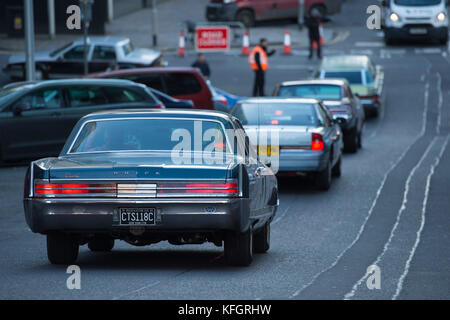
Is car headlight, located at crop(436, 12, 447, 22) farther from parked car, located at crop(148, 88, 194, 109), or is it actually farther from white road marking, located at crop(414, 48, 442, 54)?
parked car, located at crop(148, 88, 194, 109)

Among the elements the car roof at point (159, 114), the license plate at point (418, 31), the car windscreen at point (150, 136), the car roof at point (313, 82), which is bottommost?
the license plate at point (418, 31)

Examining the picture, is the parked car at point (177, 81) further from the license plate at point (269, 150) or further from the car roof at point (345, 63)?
the license plate at point (269, 150)

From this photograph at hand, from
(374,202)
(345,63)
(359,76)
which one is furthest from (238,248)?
(345,63)

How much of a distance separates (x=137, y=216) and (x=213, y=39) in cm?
3013

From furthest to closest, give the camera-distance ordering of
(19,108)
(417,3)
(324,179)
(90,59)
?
(417,3) < (90,59) < (19,108) < (324,179)

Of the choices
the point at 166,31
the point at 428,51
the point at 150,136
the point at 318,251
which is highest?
the point at 150,136

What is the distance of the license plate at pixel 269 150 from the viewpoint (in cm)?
1687

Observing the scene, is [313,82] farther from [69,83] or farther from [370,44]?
[370,44]

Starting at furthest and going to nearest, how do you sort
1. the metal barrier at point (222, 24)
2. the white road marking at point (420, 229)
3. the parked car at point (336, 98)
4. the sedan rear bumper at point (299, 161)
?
the metal barrier at point (222, 24)
the parked car at point (336, 98)
the sedan rear bumper at point (299, 161)
the white road marking at point (420, 229)

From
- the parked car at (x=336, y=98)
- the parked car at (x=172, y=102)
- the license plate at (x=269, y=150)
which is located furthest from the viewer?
the parked car at (x=172, y=102)

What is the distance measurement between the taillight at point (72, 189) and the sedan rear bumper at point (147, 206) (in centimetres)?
6

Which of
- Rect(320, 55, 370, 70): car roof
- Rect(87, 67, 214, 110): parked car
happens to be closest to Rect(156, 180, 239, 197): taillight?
Rect(87, 67, 214, 110): parked car

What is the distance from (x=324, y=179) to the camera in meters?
17.2

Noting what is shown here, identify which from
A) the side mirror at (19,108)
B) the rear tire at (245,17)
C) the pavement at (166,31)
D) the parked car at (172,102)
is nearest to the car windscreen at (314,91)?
the parked car at (172,102)
